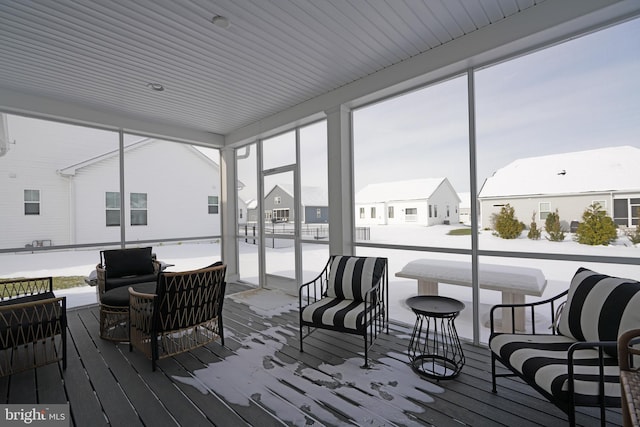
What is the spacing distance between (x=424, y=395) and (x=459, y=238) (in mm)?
1677

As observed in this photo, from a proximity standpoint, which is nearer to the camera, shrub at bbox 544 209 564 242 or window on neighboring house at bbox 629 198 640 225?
window on neighboring house at bbox 629 198 640 225

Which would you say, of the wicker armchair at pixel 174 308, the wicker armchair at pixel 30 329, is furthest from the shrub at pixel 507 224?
the wicker armchair at pixel 30 329

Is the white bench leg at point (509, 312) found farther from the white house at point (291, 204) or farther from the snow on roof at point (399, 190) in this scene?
the white house at point (291, 204)

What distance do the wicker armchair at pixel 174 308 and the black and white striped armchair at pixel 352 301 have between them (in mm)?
911

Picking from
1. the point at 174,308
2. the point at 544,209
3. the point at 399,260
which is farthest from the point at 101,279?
the point at 544,209

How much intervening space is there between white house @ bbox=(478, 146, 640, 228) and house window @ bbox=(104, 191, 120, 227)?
5494 mm

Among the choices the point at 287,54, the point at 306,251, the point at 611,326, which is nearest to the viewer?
the point at 611,326

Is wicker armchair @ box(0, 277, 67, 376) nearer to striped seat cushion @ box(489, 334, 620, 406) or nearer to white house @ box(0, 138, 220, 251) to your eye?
white house @ box(0, 138, 220, 251)

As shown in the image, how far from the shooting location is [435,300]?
2.73 metres

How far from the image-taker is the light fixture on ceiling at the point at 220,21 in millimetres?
2600

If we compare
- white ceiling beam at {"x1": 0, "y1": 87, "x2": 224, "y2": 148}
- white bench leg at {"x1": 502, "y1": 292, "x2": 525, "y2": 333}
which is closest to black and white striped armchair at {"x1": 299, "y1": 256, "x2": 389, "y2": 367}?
white bench leg at {"x1": 502, "y1": 292, "x2": 525, "y2": 333}

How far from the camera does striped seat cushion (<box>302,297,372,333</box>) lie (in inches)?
108

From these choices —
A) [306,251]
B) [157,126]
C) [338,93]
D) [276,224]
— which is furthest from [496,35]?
[157,126]

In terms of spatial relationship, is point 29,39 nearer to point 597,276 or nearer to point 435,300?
point 435,300
